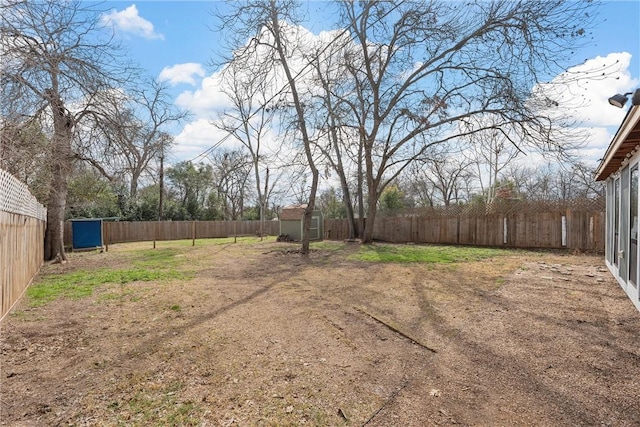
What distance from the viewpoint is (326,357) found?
3.11 m

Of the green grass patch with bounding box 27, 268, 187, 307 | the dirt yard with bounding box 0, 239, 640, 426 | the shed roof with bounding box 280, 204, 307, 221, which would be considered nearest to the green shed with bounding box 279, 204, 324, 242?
the shed roof with bounding box 280, 204, 307, 221

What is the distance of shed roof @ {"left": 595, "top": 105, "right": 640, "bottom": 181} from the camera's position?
3.56m

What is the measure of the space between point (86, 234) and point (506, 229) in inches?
638

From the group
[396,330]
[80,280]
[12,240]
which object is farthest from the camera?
[80,280]

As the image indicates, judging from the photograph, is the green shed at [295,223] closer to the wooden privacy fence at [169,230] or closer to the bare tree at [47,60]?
the wooden privacy fence at [169,230]

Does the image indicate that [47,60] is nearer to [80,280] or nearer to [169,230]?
[80,280]

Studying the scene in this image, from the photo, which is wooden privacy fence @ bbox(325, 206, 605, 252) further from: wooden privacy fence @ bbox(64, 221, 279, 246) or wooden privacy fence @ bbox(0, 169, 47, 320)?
wooden privacy fence @ bbox(0, 169, 47, 320)

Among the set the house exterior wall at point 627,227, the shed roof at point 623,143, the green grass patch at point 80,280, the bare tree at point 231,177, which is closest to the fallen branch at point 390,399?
the shed roof at point 623,143

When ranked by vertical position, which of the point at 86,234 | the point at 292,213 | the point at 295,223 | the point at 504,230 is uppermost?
the point at 292,213

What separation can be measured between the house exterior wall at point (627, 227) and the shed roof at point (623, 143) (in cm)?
12

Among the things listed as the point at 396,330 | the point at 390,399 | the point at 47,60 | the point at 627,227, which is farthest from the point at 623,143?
the point at 47,60

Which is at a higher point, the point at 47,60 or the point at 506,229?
the point at 47,60

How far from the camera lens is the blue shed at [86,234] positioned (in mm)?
13680

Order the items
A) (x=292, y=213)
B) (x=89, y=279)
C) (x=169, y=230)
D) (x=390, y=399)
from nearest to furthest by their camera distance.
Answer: (x=390, y=399) < (x=89, y=279) < (x=292, y=213) < (x=169, y=230)
